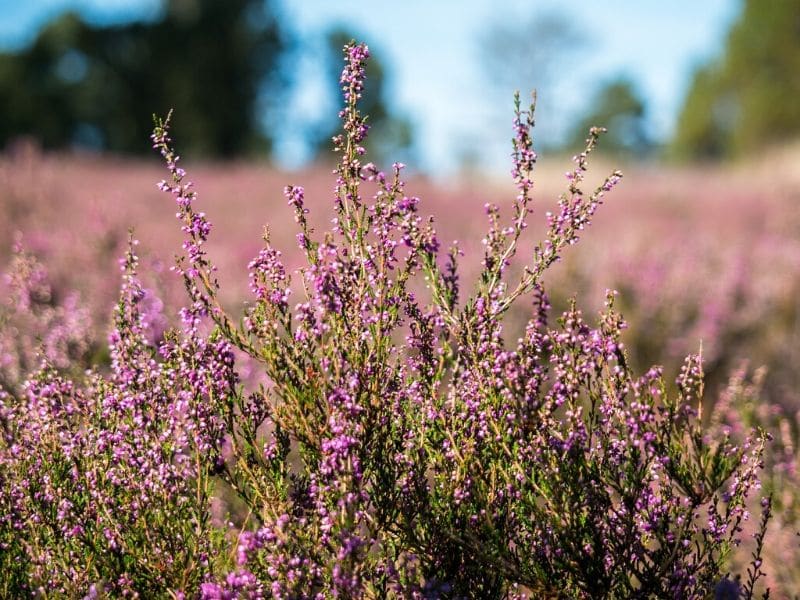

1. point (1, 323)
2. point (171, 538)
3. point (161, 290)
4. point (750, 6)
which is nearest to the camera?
point (171, 538)

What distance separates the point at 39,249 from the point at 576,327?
7.79 m

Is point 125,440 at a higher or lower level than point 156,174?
lower

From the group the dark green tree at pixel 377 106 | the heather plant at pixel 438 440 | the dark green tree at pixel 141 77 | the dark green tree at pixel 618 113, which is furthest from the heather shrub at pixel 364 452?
the dark green tree at pixel 618 113

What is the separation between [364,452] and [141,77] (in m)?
44.2

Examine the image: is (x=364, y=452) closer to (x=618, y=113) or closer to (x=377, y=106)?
(x=377, y=106)

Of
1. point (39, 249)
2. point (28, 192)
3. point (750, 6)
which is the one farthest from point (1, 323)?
point (750, 6)

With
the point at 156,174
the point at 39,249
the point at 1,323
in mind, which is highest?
the point at 156,174

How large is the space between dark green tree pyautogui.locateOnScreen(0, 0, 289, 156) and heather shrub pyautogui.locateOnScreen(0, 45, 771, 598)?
131 feet

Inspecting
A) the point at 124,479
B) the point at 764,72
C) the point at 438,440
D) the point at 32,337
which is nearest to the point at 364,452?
the point at 438,440

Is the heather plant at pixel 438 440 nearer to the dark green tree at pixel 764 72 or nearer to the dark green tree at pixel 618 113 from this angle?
the dark green tree at pixel 764 72

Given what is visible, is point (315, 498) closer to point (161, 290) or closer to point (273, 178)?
point (161, 290)

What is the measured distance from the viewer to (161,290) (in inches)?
195

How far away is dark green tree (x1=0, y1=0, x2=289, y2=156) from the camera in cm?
4097

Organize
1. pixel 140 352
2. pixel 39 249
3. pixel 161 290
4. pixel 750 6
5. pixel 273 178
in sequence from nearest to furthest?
pixel 140 352 → pixel 161 290 → pixel 39 249 → pixel 273 178 → pixel 750 6
